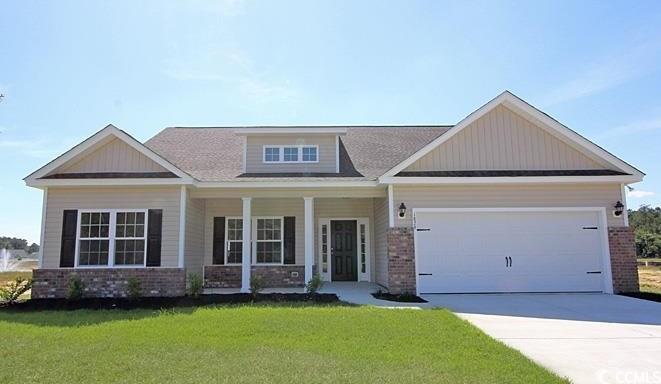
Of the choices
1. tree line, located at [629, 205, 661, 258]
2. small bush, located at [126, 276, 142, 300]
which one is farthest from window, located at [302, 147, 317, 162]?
tree line, located at [629, 205, 661, 258]

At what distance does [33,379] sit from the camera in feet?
14.9

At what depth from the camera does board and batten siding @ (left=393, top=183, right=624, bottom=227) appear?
37.6 ft

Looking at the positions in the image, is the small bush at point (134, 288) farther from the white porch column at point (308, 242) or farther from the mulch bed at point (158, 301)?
the white porch column at point (308, 242)

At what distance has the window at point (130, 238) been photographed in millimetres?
11273

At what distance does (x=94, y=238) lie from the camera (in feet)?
37.1

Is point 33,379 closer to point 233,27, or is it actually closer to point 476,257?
point 233,27

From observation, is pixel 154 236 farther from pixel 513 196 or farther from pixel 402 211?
pixel 513 196

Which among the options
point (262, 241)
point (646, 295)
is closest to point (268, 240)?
point (262, 241)

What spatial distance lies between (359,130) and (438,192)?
650 centimetres

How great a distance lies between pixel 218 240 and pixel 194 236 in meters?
1.12

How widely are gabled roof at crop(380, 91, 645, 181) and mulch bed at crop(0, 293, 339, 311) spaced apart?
4.00 m

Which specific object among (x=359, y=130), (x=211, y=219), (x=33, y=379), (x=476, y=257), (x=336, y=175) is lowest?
(x=33, y=379)

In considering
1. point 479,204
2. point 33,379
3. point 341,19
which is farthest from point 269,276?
point 33,379

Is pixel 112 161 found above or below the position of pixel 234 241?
above
